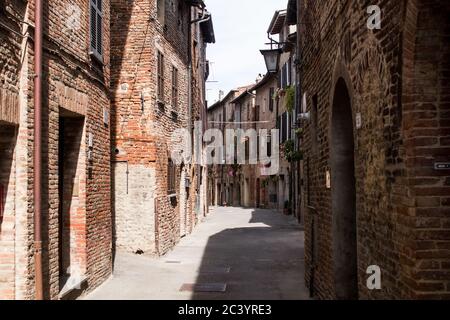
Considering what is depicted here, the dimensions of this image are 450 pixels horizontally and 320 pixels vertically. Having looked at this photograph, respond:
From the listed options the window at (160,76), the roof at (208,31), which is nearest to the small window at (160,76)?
the window at (160,76)

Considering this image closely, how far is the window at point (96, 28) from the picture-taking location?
9.66m

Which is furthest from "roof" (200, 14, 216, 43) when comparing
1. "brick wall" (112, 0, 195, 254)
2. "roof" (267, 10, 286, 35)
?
"brick wall" (112, 0, 195, 254)

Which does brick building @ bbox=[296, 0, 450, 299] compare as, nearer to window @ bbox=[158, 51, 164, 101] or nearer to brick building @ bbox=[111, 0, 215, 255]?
brick building @ bbox=[111, 0, 215, 255]

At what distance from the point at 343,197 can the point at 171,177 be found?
10267mm

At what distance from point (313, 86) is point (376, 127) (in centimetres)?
445

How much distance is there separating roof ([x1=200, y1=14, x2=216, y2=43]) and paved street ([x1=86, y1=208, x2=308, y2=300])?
12.4 metres

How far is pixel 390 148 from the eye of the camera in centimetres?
454

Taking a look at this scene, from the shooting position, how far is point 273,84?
113 ft

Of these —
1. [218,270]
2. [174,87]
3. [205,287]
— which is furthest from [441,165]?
[174,87]

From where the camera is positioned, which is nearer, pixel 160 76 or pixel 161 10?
pixel 160 76

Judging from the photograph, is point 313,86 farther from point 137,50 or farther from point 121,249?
point 121,249

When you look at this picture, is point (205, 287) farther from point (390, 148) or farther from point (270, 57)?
point (270, 57)
